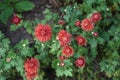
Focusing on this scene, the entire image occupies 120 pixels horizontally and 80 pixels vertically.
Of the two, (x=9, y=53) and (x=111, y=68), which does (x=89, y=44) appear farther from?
(x=9, y=53)

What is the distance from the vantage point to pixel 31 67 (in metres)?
2.99

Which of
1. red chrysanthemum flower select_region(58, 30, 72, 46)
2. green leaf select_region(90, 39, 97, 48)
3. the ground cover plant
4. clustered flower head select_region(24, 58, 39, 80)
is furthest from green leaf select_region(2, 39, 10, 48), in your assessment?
green leaf select_region(90, 39, 97, 48)

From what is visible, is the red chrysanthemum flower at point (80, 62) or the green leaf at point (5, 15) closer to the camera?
the red chrysanthemum flower at point (80, 62)

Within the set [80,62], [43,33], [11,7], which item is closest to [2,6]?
[11,7]

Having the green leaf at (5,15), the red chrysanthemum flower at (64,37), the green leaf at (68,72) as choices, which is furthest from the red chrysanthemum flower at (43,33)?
the green leaf at (5,15)

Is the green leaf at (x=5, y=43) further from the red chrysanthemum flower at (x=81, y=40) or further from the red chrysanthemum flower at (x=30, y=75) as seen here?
the red chrysanthemum flower at (x=81, y=40)

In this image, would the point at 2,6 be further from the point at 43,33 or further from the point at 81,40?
the point at 81,40

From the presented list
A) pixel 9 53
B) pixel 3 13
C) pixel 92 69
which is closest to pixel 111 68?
pixel 92 69

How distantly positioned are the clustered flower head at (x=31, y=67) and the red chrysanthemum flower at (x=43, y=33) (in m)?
0.21

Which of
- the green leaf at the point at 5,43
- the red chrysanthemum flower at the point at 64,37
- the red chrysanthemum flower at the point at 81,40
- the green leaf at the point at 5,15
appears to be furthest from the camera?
the green leaf at the point at 5,15

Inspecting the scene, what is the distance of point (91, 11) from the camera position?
130 inches

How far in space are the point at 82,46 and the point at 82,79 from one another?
1.21 feet

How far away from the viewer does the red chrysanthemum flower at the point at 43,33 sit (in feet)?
9.65

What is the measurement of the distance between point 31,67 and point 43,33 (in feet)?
1.00
